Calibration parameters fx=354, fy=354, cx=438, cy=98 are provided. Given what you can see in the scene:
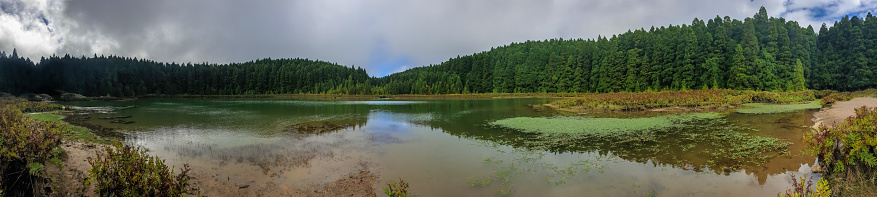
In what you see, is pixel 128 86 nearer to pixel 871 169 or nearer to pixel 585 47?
pixel 585 47

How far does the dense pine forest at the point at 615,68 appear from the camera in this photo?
149 ft

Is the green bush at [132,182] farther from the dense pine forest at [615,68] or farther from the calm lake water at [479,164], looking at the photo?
the dense pine forest at [615,68]

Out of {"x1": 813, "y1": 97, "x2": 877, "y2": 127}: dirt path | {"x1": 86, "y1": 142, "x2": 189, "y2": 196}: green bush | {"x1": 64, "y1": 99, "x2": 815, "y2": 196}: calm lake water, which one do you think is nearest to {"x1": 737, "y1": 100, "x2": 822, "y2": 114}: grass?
{"x1": 813, "y1": 97, "x2": 877, "y2": 127}: dirt path

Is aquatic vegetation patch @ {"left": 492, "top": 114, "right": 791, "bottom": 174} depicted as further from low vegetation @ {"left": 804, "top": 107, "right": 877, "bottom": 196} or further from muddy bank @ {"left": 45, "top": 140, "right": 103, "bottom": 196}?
muddy bank @ {"left": 45, "top": 140, "right": 103, "bottom": 196}

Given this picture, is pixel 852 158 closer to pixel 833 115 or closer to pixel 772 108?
pixel 833 115

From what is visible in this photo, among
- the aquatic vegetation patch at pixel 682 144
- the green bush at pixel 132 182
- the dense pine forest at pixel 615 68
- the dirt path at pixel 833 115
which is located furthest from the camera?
the dense pine forest at pixel 615 68

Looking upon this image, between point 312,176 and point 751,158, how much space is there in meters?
10.9

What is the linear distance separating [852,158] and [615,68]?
64.6 meters

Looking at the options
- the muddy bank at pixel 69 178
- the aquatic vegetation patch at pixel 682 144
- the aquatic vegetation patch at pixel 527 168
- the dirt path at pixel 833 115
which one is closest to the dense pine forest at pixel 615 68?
the dirt path at pixel 833 115

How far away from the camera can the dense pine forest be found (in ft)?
149

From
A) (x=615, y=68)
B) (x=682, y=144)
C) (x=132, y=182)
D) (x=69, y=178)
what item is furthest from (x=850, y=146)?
(x=615, y=68)

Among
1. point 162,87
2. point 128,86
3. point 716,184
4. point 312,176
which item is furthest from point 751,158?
point 162,87

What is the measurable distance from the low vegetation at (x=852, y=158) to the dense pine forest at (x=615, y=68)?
50983 mm

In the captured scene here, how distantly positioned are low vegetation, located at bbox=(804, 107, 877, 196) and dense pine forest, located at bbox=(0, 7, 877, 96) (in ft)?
167
